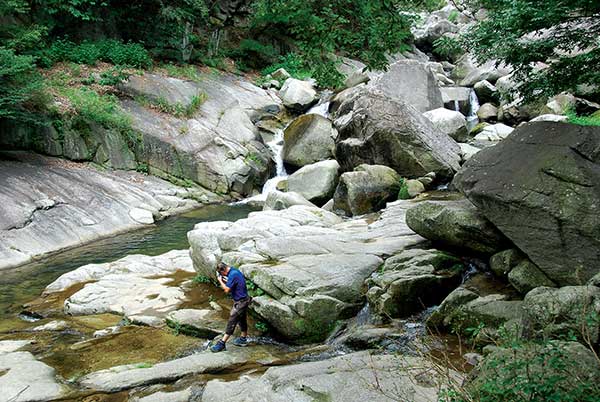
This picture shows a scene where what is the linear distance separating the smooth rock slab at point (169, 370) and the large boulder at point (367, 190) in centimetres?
784

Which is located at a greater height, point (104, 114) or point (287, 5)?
point (287, 5)

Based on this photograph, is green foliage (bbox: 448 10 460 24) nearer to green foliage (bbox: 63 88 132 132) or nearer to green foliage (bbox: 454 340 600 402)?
green foliage (bbox: 63 88 132 132)

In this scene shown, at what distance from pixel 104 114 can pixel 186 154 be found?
130 inches

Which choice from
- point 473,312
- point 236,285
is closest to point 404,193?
point 473,312

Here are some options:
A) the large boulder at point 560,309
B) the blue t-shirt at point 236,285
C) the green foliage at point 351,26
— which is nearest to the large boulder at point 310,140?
the blue t-shirt at point 236,285

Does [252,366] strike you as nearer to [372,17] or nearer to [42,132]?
[372,17]

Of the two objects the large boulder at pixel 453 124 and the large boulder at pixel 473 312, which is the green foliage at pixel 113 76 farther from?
the large boulder at pixel 473 312

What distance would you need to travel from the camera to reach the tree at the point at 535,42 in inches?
267

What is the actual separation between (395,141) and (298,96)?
983 centimetres

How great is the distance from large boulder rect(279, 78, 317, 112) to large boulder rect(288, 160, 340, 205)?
740cm

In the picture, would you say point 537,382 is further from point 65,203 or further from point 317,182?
point 65,203

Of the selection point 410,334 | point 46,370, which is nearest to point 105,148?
point 46,370

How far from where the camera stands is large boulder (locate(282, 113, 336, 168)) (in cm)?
2005

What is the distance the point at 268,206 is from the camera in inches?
618
